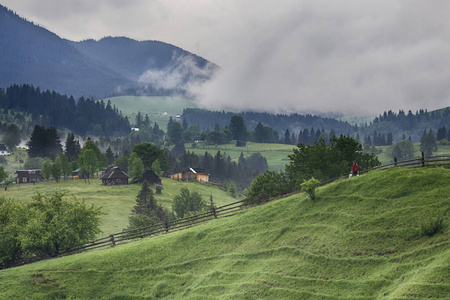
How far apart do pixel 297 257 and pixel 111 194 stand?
88687 mm

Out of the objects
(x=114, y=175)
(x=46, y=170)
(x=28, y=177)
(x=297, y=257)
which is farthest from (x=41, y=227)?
(x=28, y=177)

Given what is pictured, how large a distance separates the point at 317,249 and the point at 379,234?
399cm

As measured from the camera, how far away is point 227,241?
1470 inches

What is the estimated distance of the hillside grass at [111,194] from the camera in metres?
89.6

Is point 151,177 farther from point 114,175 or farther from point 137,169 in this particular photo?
point 114,175

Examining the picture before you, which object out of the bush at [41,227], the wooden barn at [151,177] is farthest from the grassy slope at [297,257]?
the wooden barn at [151,177]

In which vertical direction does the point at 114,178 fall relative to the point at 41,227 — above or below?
above

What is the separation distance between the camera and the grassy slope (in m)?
25.8

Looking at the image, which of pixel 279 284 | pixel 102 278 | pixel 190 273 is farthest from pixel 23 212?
pixel 279 284

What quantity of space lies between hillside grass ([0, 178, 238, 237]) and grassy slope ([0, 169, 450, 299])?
40.3 metres

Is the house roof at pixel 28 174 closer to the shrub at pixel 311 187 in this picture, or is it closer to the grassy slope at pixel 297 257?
the grassy slope at pixel 297 257

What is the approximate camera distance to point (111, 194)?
372 feet

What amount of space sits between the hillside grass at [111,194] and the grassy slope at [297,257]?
40276 mm

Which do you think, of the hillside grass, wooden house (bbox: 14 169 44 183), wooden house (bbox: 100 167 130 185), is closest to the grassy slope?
the hillside grass
